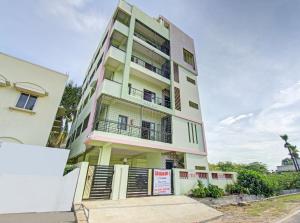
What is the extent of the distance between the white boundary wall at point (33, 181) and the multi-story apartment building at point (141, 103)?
2.79 metres

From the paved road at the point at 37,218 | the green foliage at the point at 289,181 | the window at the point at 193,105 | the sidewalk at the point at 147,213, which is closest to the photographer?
the paved road at the point at 37,218

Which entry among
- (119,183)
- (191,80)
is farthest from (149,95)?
(119,183)

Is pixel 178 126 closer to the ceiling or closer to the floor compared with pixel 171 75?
closer to the floor

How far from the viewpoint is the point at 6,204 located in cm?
623

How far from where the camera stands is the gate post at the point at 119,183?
821 cm

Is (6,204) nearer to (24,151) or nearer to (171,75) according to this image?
(24,151)

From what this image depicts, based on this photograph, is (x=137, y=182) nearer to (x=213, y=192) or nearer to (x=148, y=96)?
(x=213, y=192)

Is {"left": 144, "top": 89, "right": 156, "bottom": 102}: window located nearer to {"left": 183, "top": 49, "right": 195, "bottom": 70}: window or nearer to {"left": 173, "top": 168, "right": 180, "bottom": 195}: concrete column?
{"left": 183, "top": 49, "right": 195, "bottom": 70}: window

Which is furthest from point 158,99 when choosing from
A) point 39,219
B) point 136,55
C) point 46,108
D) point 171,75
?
point 39,219

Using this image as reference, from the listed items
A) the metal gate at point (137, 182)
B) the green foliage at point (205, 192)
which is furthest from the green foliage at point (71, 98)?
the green foliage at point (205, 192)

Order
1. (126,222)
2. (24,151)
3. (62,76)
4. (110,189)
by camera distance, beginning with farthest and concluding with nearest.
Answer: (62,76), (110,189), (24,151), (126,222)

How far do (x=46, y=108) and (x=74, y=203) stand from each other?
22.5 ft

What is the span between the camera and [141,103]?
13383 mm

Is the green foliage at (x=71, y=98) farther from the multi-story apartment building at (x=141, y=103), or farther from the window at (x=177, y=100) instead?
the window at (x=177, y=100)
